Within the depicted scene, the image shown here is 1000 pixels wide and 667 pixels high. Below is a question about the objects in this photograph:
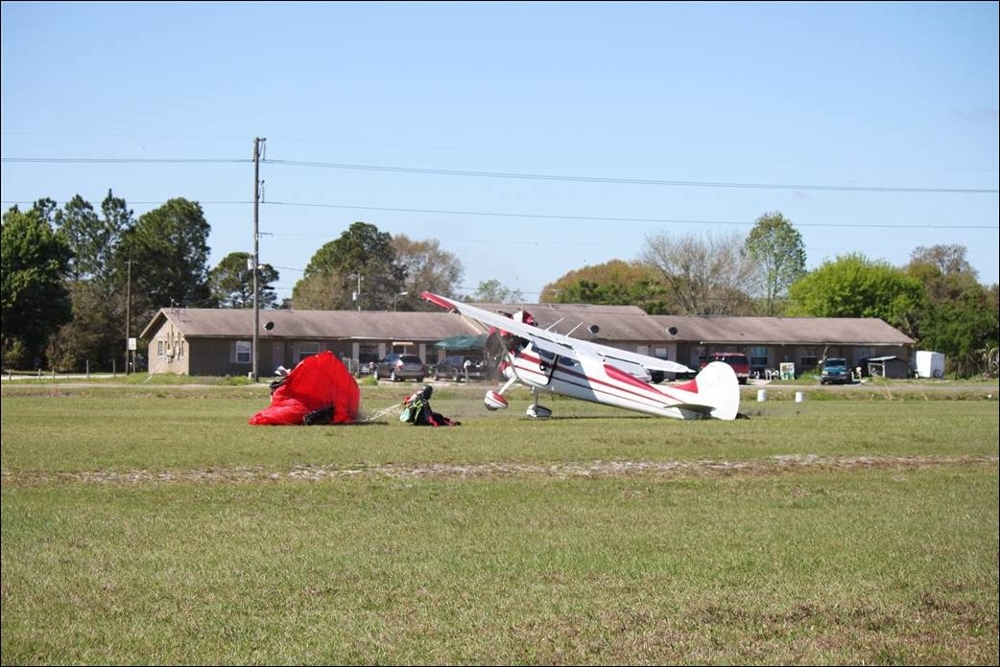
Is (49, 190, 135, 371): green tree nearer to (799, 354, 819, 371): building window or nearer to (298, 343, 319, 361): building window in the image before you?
(298, 343, 319, 361): building window

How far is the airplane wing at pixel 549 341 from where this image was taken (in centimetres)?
3269

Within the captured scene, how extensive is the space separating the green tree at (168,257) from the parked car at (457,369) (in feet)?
32.3

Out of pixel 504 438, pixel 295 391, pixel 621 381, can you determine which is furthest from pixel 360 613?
pixel 621 381

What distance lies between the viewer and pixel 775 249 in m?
76.8

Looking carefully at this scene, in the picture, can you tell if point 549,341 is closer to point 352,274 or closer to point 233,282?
point 352,274

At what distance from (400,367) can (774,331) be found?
43.0 m

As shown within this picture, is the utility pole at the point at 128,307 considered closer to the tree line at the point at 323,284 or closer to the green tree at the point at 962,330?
the tree line at the point at 323,284

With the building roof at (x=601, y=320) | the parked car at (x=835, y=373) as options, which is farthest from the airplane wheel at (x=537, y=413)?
the parked car at (x=835, y=373)

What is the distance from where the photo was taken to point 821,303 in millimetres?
99688

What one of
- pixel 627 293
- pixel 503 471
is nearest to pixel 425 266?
pixel 503 471

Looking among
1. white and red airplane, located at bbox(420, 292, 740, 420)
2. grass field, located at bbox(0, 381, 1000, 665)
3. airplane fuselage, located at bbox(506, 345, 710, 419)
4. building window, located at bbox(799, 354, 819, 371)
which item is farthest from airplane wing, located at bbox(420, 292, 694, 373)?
building window, located at bbox(799, 354, 819, 371)

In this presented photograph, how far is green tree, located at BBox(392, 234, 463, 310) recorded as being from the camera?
159 feet

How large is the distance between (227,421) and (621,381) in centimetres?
1139

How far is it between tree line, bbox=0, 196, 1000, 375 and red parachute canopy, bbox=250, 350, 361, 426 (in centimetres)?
271
